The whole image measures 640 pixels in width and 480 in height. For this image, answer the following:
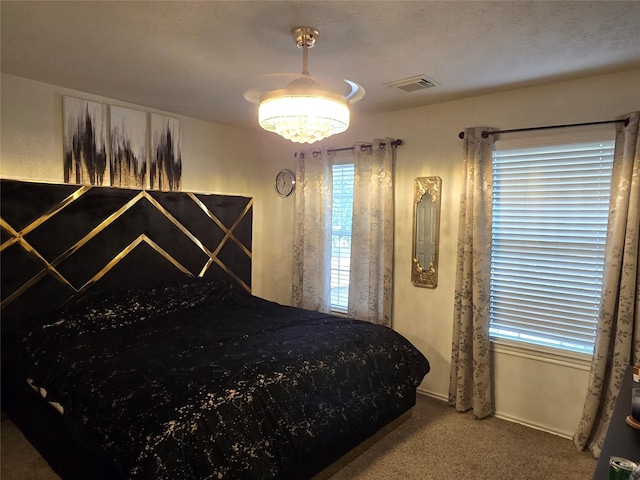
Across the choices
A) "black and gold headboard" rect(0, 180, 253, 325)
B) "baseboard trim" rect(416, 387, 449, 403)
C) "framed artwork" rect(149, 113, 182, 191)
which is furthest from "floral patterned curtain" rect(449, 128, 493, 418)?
"framed artwork" rect(149, 113, 182, 191)

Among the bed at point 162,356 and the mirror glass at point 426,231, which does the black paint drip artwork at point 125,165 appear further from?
the mirror glass at point 426,231

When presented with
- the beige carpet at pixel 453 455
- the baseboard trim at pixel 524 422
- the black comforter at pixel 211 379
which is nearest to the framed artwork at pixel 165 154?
the black comforter at pixel 211 379

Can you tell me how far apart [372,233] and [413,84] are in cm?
139

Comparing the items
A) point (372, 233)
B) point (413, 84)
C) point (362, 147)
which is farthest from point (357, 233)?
point (413, 84)

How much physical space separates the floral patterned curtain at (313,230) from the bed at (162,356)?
62cm

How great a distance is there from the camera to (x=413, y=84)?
2990 millimetres

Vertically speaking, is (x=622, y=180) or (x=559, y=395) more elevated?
(x=622, y=180)

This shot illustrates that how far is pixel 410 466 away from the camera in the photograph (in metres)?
2.60

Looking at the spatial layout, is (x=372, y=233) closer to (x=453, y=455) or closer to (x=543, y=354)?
(x=543, y=354)

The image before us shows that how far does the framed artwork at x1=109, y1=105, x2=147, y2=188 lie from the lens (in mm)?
3549

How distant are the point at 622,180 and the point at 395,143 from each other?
174cm

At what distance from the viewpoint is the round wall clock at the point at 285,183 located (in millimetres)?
4582

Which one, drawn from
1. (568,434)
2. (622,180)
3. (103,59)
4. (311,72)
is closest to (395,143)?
(311,72)

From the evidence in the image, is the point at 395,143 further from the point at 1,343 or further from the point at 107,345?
the point at 1,343
